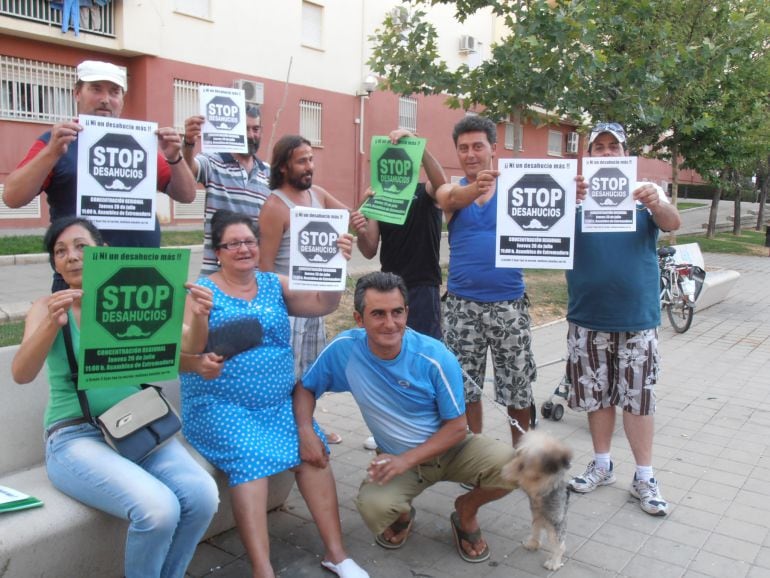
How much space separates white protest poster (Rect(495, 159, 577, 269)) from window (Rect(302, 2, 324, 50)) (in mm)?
16489

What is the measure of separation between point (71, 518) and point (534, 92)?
7328 mm

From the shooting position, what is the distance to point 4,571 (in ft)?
8.54

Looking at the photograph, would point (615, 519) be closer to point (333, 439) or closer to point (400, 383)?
point (400, 383)

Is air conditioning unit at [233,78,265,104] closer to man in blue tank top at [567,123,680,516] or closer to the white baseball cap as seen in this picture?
the white baseball cap

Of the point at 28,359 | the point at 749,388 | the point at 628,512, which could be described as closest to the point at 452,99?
the point at 749,388

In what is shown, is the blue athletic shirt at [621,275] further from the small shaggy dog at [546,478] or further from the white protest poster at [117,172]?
the white protest poster at [117,172]

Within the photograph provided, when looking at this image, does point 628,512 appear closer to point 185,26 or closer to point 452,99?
point 452,99

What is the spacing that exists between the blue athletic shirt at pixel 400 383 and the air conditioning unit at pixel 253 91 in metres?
13.2

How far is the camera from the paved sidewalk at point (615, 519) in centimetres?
347

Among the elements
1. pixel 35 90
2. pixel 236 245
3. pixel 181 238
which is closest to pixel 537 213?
pixel 236 245

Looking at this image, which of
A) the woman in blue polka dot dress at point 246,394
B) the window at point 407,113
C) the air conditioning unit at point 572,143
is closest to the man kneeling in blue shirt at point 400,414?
the woman in blue polka dot dress at point 246,394

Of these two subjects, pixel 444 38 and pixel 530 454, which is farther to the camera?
pixel 444 38

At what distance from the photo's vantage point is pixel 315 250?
3.59 metres

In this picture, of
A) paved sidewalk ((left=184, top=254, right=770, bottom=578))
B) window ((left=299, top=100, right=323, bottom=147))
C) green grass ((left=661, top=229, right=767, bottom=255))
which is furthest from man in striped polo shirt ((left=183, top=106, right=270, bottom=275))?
green grass ((left=661, top=229, right=767, bottom=255))
